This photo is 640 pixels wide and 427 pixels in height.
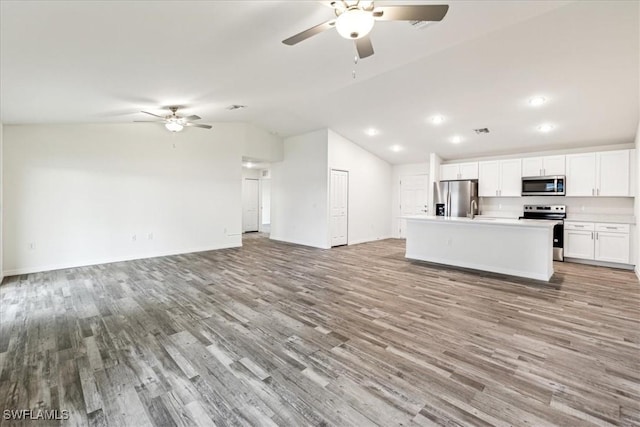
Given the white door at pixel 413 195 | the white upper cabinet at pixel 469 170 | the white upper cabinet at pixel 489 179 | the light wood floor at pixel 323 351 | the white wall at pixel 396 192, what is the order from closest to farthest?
the light wood floor at pixel 323 351 < the white upper cabinet at pixel 489 179 < the white upper cabinet at pixel 469 170 < the white door at pixel 413 195 < the white wall at pixel 396 192

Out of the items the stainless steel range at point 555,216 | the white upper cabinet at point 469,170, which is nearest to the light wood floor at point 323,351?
the stainless steel range at point 555,216

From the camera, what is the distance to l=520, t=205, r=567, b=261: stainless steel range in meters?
5.93

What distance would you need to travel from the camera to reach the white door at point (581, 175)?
5699 mm

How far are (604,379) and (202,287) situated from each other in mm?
4418

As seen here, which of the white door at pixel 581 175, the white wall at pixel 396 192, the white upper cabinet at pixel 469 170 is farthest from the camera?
the white wall at pixel 396 192

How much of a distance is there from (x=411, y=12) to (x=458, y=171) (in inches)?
252

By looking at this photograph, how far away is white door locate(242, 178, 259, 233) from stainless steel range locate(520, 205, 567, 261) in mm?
8556

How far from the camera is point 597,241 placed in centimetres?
555

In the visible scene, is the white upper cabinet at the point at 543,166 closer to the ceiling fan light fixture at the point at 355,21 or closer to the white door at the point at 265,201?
the ceiling fan light fixture at the point at 355,21

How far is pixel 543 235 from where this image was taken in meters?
4.47

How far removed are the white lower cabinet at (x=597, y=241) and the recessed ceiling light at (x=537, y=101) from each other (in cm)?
281

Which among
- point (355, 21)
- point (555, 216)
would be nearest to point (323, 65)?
point (355, 21)

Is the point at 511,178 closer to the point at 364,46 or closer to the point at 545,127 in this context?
the point at 545,127

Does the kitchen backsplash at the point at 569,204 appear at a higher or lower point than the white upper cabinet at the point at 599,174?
lower
